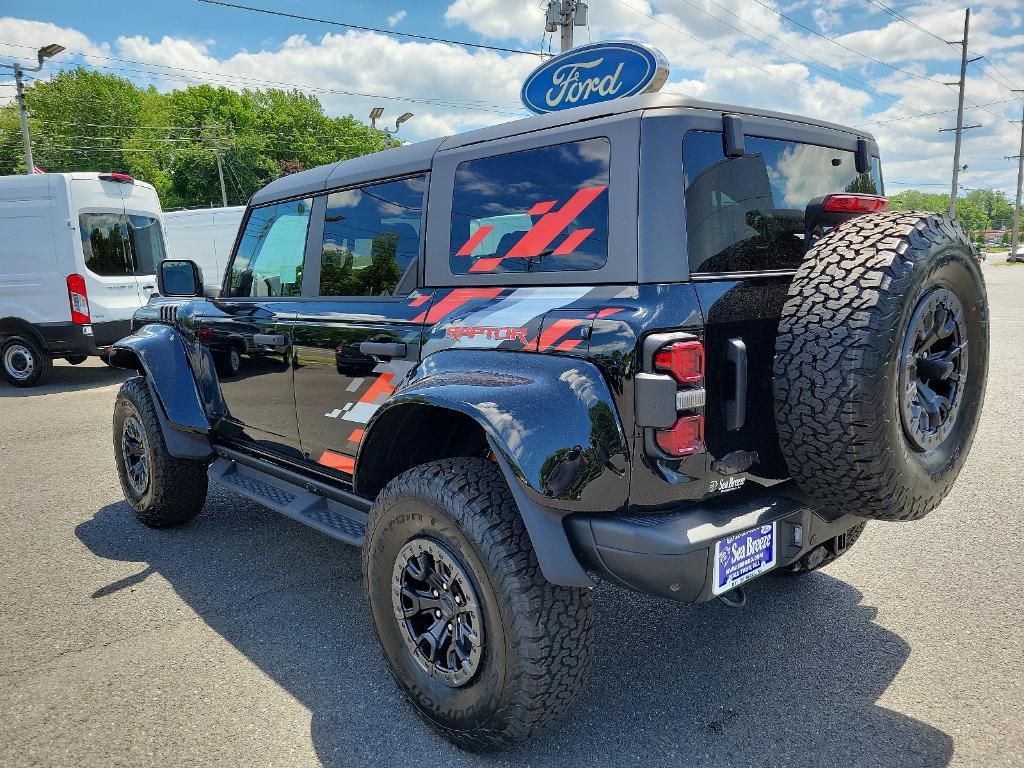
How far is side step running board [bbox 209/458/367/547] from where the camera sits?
3.06m

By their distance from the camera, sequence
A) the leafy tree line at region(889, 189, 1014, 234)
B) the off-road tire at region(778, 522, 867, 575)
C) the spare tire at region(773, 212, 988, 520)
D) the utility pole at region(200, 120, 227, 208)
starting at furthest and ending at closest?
the leafy tree line at region(889, 189, 1014, 234)
the utility pole at region(200, 120, 227, 208)
the off-road tire at region(778, 522, 867, 575)
the spare tire at region(773, 212, 988, 520)

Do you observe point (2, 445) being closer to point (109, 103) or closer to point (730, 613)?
point (730, 613)

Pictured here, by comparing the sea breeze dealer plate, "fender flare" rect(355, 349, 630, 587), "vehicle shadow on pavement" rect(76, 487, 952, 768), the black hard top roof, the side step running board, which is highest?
the black hard top roof

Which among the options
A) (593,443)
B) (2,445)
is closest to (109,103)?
(2,445)

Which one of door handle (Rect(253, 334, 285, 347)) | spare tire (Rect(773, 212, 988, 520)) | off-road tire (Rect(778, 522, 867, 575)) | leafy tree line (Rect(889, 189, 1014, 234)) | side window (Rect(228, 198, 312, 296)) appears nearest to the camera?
spare tire (Rect(773, 212, 988, 520))

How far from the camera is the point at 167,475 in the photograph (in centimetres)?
415

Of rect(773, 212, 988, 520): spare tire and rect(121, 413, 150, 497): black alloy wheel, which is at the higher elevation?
rect(773, 212, 988, 520): spare tire

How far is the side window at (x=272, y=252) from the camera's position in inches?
141

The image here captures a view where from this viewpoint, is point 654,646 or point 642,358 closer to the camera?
point 642,358

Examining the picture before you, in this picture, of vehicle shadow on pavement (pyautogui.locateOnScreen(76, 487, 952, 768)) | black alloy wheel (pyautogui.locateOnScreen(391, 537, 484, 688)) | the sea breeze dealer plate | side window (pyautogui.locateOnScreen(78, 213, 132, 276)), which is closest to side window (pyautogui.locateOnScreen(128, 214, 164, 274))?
side window (pyautogui.locateOnScreen(78, 213, 132, 276))

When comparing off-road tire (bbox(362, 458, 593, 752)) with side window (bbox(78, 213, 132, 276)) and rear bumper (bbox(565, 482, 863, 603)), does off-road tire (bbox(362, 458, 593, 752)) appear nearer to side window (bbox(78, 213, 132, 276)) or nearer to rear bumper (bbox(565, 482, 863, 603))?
rear bumper (bbox(565, 482, 863, 603))

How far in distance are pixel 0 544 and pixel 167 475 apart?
1112mm

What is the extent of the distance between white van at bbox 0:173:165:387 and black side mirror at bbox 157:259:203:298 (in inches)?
239

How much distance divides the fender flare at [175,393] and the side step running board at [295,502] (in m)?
0.19
